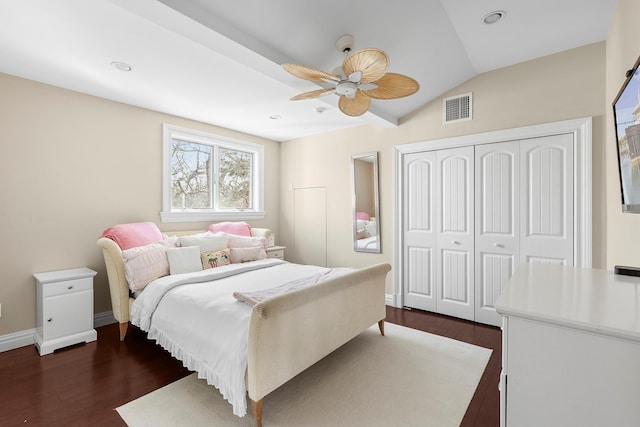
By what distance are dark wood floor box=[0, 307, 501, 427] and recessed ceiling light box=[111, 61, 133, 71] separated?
8.19 ft

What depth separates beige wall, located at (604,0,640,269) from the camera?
170 centimetres

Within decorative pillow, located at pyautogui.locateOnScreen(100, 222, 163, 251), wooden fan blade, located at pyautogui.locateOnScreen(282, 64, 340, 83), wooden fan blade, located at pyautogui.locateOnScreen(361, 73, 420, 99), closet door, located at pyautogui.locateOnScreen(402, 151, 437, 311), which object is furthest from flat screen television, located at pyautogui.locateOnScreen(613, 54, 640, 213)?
decorative pillow, located at pyautogui.locateOnScreen(100, 222, 163, 251)

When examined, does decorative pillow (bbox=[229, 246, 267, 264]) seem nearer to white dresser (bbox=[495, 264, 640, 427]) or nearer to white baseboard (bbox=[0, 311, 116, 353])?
white baseboard (bbox=[0, 311, 116, 353])

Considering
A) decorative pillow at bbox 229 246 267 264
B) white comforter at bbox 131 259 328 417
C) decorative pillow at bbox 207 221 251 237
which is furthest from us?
decorative pillow at bbox 207 221 251 237

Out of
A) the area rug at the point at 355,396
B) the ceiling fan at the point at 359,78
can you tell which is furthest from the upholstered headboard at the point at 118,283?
the ceiling fan at the point at 359,78

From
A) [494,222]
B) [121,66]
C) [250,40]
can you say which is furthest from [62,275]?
[494,222]

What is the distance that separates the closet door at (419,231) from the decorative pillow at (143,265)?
Answer: 9.26 ft

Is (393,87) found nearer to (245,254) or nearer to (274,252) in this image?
(245,254)

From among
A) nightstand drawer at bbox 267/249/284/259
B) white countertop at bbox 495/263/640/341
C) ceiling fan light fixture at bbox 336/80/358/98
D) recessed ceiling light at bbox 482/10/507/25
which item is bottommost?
nightstand drawer at bbox 267/249/284/259

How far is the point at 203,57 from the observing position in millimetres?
2438

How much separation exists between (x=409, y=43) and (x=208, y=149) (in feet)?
9.93

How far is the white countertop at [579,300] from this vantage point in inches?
33.0

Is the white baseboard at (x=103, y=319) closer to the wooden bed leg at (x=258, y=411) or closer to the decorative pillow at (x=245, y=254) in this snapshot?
the decorative pillow at (x=245, y=254)

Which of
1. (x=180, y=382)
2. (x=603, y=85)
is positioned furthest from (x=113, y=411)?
(x=603, y=85)
